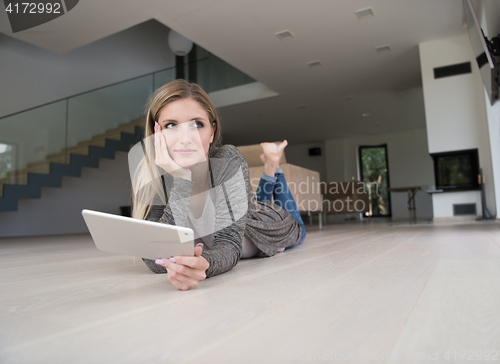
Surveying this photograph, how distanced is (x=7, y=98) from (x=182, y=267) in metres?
5.66

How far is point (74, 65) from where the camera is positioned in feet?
19.6

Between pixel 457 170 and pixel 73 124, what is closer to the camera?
pixel 457 170

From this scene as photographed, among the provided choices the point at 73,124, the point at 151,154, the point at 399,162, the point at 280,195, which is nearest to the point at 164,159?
the point at 151,154

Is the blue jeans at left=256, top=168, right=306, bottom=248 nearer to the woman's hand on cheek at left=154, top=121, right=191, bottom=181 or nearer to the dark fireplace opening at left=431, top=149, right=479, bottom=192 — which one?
the woman's hand on cheek at left=154, top=121, right=191, bottom=181

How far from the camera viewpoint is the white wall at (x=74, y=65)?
16.7 ft

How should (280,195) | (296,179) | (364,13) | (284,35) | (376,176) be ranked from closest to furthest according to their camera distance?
(280,195), (296,179), (364,13), (284,35), (376,176)

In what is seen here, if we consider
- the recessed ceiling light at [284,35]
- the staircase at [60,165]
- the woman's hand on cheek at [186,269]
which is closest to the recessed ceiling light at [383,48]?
the recessed ceiling light at [284,35]

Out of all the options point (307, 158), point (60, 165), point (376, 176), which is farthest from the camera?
point (307, 158)

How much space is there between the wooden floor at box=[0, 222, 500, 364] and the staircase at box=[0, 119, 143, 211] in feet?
10.4

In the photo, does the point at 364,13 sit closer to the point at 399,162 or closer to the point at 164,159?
the point at 164,159

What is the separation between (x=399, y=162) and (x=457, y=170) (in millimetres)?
5152

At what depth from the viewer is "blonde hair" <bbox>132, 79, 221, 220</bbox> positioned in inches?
39.4

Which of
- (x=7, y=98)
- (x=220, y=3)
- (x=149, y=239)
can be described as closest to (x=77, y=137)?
(x=7, y=98)

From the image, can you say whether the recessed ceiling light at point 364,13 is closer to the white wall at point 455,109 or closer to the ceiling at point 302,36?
Result: the ceiling at point 302,36
